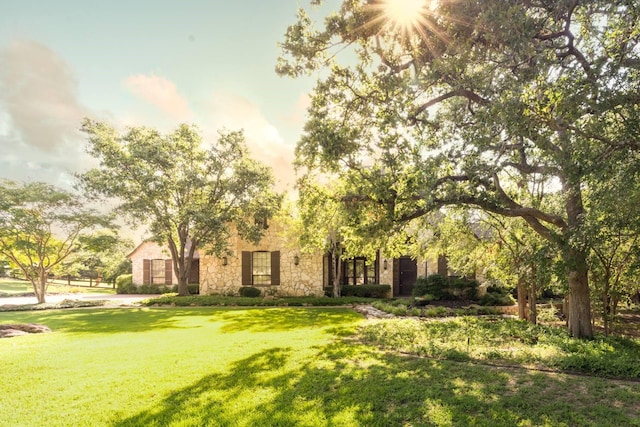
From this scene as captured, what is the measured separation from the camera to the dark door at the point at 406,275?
70.9ft

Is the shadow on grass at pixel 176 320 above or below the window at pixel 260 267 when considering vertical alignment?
below

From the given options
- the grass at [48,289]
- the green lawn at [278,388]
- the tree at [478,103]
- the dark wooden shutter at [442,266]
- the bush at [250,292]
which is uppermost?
the tree at [478,103]

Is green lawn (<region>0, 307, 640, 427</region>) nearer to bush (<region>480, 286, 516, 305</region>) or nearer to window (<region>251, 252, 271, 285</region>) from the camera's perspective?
bush (<region>480, 286, 516, 305</region>)

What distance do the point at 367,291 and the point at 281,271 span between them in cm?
530

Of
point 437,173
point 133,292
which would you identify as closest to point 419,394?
point 437,173

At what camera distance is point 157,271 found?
26.9 meters

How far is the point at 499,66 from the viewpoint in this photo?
7.35 meters

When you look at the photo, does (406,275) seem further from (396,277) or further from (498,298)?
(498,298)

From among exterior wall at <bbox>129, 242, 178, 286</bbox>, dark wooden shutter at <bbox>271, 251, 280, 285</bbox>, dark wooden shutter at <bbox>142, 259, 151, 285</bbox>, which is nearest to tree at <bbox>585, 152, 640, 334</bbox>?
dark wooden shutter at <bbox>271, 251, 280, 285</bbox>

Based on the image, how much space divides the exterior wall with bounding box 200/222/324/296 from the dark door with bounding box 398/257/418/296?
4980mm

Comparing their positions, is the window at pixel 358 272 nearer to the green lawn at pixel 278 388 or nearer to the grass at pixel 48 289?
the green lawn at pixel 278 388

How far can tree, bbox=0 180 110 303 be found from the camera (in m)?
17.1

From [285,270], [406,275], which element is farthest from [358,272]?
[285,270]

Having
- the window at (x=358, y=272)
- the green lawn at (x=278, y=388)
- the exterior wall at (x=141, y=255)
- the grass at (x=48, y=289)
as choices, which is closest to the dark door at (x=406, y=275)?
the window at (x=358, y=272)
